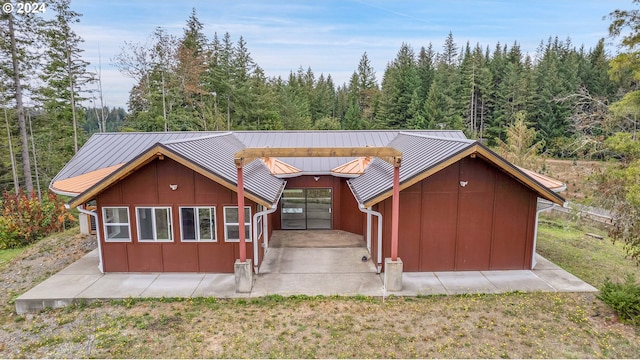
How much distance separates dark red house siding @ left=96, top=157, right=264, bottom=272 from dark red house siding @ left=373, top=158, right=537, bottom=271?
4.49 meters

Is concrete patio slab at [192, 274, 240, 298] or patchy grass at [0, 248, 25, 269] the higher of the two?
concrete patio slab at [192, 274, 240, 298]

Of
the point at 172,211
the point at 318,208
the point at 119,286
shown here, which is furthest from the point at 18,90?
the point at 318,208

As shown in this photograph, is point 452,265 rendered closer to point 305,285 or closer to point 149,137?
point 305,285

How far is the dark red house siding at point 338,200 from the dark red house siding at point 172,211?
4.75 m

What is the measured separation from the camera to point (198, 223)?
32.1 ft

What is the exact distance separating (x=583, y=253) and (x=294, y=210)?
Answer: 424 inches

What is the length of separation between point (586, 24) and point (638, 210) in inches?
367

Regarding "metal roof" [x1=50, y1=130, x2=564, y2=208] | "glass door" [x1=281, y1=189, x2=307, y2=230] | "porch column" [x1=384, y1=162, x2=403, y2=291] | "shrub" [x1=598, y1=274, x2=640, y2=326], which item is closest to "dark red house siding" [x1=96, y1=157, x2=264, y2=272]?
"metal roof" [x1=50, y1=130, x2=564, y2=208]

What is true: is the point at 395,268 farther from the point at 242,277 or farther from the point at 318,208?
the point at 318,208

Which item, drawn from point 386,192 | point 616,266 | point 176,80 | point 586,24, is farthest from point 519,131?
point 176,80

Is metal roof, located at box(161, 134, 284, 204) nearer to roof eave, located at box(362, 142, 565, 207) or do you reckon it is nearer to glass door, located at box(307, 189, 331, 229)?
glass door, located at box(307, 189, 331, 229)

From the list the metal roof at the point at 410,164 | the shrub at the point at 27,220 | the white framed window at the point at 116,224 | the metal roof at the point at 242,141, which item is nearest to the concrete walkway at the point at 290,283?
the white framed window at the point at 116,224

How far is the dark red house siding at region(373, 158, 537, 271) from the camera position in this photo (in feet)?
32.0

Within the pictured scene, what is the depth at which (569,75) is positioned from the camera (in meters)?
42.2
